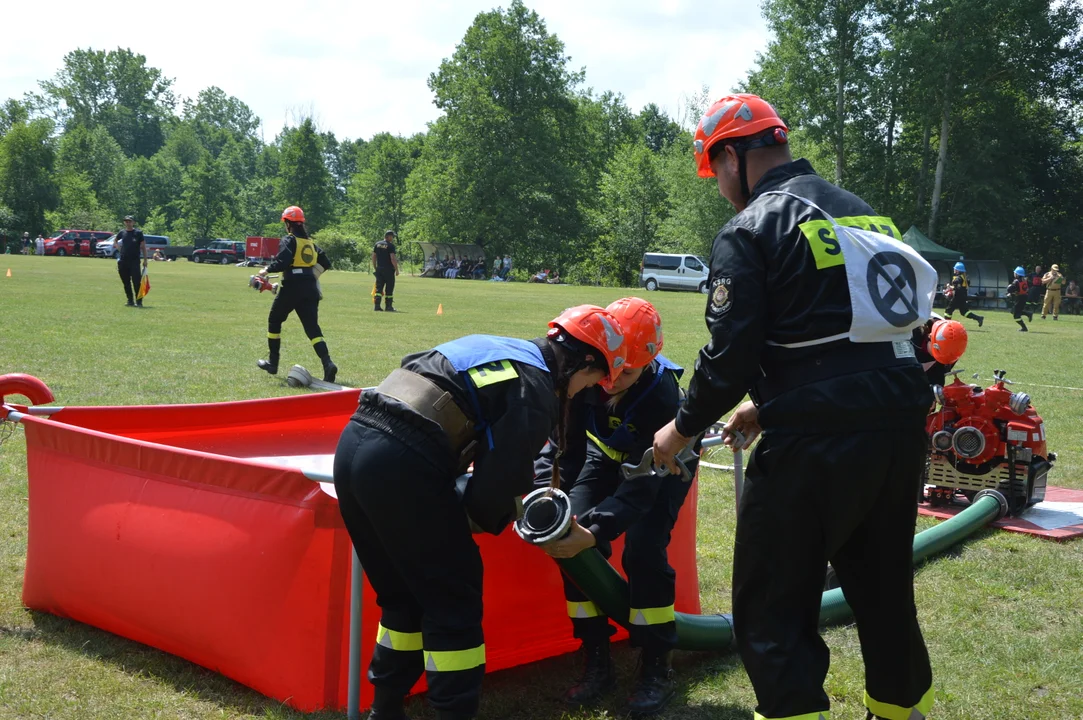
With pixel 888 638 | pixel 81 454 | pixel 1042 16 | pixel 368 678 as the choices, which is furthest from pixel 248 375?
pixel 1042 16

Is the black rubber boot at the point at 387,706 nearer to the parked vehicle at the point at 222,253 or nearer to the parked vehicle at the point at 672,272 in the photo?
the parked vehicle at the point at 672,272

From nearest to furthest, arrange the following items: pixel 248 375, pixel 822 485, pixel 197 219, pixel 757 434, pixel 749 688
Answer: pixel 822 485, pixel 757 434, pixel 749 688, pixel 248 375, pixel 197 219

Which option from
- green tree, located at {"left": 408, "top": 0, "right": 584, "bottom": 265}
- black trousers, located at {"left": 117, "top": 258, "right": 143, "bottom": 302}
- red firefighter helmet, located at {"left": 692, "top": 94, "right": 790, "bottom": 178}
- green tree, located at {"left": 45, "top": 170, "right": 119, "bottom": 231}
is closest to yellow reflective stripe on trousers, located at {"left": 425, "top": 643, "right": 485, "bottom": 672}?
red firefighter helmet, located at {"left": 692, "top": 94, "right": 790, "bottom": 178}

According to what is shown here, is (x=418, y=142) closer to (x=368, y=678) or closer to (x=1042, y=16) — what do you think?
(x=1042, y=16)

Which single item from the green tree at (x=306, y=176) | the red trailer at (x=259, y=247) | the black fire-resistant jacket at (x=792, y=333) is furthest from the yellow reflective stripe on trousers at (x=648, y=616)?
the green tree at (x=306, y=176)

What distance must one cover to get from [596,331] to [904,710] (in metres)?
1.71

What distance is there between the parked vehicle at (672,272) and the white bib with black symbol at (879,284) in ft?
158

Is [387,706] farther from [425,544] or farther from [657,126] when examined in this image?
[657,126]

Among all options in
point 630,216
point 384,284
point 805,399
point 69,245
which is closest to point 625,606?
point 805,399

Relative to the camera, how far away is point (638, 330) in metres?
4.05

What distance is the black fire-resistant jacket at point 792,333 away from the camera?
294 centimetres

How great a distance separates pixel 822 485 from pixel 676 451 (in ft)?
1.72

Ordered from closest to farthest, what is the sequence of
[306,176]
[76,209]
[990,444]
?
[990,444], [76,209], [306,176]

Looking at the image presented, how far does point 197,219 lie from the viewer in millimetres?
88812
